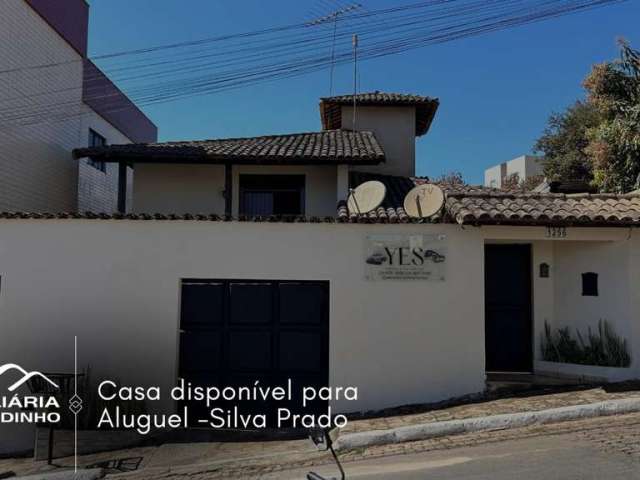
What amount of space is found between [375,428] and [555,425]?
2.18m

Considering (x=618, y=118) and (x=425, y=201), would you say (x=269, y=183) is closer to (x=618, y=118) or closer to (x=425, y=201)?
(x=425, y=201)

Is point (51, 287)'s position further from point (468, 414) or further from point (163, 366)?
point (468, 414)

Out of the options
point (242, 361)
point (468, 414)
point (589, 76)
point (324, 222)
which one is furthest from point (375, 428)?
point (589, 76)

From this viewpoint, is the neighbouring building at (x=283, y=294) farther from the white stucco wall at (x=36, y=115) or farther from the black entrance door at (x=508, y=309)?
the white stucco wall at (x=36, y=115)

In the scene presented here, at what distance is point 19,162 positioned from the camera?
12.4 m

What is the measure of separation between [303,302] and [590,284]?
4.67 metres

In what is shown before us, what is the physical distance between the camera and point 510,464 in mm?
5305

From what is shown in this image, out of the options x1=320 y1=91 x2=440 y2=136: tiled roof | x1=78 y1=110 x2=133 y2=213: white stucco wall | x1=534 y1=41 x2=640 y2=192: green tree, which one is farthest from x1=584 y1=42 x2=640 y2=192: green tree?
x1=78 y1=110 x2=133 y2=213: white stucco wall

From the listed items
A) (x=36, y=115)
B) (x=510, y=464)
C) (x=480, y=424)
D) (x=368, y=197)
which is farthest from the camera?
(x=36, y=115)

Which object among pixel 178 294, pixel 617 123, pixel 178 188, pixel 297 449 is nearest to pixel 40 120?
pixel 178 188

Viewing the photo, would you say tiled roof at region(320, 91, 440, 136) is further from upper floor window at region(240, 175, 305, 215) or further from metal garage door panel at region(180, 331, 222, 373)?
metal garage door panel at region(180, 331, 222, 373)

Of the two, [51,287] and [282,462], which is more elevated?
[51,287]

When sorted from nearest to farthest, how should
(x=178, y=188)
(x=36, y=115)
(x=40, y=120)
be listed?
(x=36, y=115), (x=40, y=120), (x=178, y=188)

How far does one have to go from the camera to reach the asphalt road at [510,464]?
4.99 m
